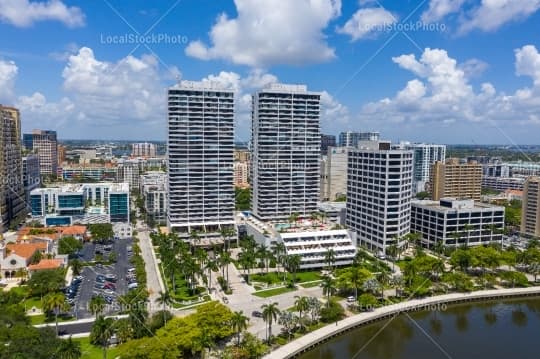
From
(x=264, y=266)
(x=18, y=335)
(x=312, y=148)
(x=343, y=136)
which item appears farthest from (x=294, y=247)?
(x=343, y=136)

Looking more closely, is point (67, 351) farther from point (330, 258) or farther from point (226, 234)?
point (226, 234)

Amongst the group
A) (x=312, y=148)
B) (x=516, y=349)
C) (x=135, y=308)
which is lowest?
(x=516, y=349)

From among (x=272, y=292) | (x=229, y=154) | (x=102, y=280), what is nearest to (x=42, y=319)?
(x=102, y=280)

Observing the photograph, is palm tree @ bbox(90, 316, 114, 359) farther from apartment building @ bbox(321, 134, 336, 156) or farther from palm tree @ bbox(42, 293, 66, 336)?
apartment building @ bbox(321, 134, 336, 156)

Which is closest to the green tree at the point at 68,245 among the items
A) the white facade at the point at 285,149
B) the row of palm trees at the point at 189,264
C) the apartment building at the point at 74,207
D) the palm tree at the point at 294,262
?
the row of palm trees at the point at 189,264

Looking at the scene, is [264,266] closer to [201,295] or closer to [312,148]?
[201,295]

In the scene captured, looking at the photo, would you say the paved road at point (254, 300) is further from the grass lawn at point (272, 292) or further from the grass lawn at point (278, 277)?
the grass lawn at point (278, 277)
